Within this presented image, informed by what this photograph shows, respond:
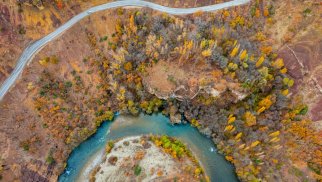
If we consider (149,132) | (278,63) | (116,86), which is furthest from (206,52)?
(149,132)

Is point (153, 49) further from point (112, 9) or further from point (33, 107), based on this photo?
point (33, 107)

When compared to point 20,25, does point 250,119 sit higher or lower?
lower

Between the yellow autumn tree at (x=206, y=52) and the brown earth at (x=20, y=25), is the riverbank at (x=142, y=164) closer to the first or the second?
the yellow autumn tree at (x=206, y=52)

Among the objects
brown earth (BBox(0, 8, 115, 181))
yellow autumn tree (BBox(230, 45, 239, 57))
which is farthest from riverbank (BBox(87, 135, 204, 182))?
yellow autumn tree (BBox(230, 45, 239, 57))

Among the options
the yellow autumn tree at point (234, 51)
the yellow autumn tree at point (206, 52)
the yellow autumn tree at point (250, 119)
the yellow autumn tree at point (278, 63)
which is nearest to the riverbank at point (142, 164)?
the yellow autumn tree at point (250, 119)

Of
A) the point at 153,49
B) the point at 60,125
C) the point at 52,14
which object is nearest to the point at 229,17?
the point at 153,49

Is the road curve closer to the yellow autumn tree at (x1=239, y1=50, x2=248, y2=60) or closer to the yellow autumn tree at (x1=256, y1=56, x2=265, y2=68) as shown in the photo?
the yellow autumn tree at (x1=239, y1=50, x2=248, y2=60)

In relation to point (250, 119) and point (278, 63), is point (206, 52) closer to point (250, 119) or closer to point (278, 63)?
point (278, 63)
